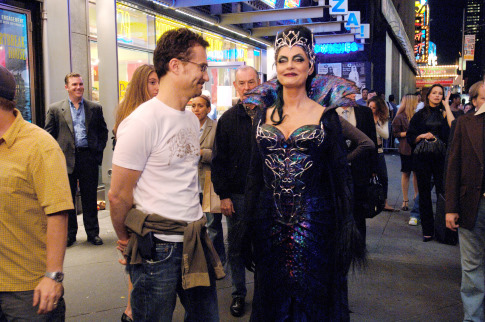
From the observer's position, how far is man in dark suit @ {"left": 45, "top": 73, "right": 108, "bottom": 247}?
286 inches

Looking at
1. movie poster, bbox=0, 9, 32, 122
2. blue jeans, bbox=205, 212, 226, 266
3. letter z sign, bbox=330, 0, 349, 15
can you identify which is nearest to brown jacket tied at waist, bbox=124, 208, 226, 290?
blue jeans, bbox=205, 212, 226, 266

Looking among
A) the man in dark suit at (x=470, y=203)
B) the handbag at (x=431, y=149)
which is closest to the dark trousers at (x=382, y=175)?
the handbag at (x=431, y=149)

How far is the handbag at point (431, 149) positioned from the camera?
24.8 feet

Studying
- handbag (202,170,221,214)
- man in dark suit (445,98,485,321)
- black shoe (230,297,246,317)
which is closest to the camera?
man in dark suit (445,98,485,321)

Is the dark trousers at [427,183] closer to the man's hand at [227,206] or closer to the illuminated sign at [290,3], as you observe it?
the man's hand at [227,206]

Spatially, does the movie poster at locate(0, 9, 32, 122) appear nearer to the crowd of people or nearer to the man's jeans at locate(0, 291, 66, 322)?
the crowd of people

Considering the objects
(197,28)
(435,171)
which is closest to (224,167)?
(435,171)

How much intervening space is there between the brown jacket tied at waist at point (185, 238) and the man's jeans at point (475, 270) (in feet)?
8.65

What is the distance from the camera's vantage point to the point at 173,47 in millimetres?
2682

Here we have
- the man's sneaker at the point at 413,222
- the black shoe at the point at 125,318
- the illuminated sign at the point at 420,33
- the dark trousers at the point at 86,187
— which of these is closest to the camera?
the black shoe at the point at 125,318

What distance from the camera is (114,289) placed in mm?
5586

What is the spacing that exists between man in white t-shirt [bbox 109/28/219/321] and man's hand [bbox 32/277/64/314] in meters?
0.41

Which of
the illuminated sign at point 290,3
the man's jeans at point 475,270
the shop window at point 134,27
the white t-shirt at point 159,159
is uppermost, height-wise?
the illuminated sign at point 290,3

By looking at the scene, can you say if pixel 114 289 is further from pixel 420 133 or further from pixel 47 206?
pixel 420 133
